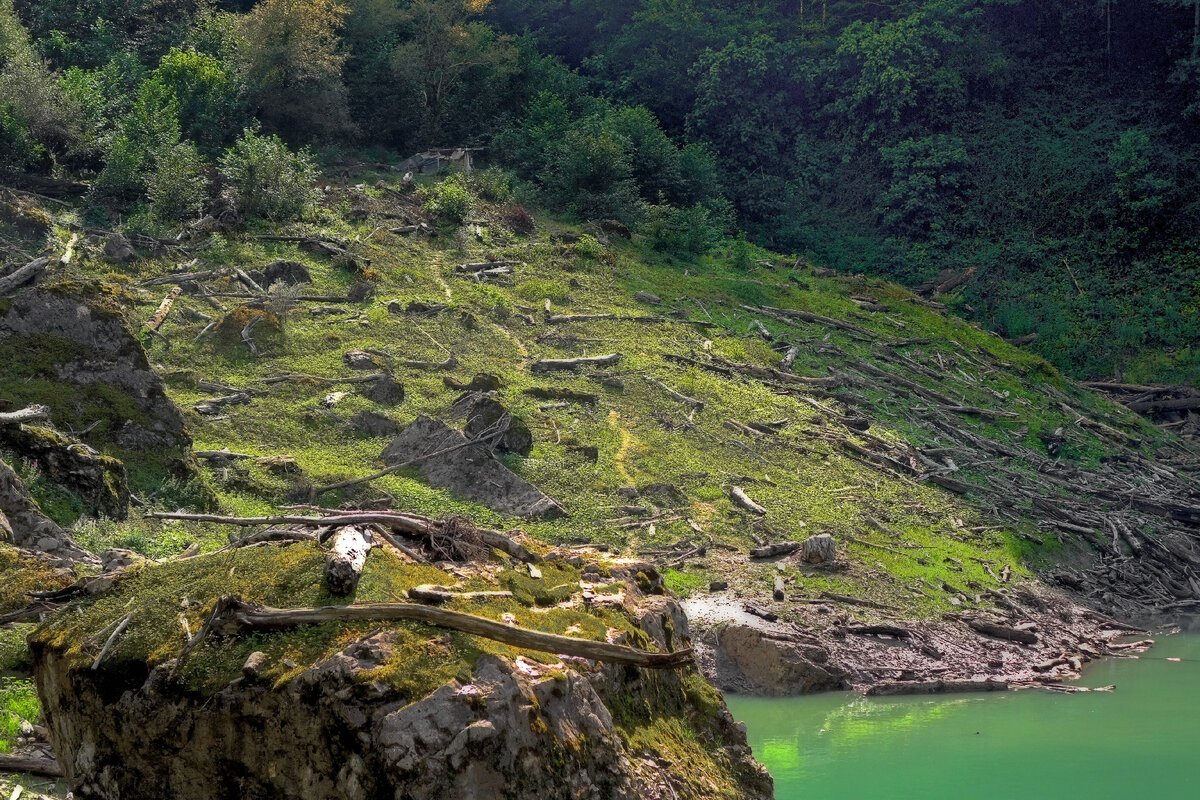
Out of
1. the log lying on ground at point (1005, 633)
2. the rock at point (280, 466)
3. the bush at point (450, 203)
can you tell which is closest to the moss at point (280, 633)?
the rock at point (280, 466)

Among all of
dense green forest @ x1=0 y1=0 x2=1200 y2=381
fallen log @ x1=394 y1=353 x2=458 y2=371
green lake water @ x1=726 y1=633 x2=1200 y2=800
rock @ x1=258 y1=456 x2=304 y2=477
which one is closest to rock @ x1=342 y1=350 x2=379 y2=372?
fallen log @ x1=394 y1=353 x2=458 y2=371

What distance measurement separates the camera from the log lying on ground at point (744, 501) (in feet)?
44.7

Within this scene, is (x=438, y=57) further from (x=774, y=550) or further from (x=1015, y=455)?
(x=774, y=550)

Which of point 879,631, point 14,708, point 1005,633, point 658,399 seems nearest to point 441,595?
point 14,708

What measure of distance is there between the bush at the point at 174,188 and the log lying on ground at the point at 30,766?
16.8 m

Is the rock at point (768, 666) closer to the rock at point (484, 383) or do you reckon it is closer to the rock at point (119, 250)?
the rock at point (484, 383)

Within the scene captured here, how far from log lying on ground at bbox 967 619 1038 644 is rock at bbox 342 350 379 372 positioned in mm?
8466

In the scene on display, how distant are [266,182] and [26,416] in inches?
542

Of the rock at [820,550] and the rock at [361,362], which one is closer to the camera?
the rock at [820,550]

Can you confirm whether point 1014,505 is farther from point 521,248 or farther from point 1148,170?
point 1148,170

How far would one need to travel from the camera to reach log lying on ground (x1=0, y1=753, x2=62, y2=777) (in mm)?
4793

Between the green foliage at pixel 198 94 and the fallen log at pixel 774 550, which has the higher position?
the green foliage at pixel 198 94

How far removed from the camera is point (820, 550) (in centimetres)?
1251

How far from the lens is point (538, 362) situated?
16906 mm
